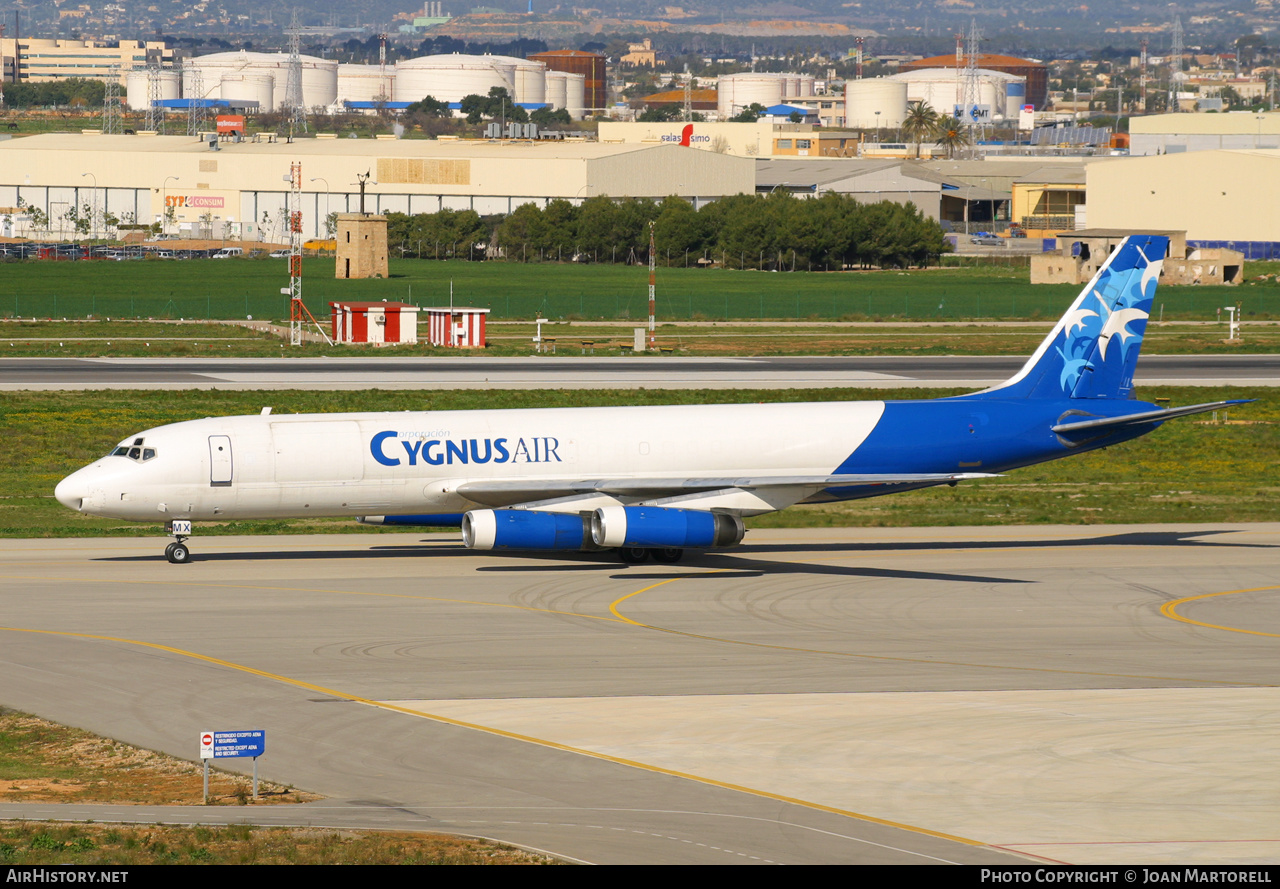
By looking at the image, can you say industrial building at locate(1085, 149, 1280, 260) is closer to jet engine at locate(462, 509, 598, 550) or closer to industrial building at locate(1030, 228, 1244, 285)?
industrial building at locate(1030, 228, 1244, 285)

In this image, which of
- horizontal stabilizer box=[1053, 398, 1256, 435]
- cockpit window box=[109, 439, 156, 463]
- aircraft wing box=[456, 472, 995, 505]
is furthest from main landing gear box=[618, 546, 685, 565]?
cockpit window box=[109, 439, 156, 463]

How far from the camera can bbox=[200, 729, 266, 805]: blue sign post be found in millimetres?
21547

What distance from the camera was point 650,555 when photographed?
4197 cm

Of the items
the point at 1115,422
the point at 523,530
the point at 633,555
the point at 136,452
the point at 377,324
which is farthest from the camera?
the point at 377,324

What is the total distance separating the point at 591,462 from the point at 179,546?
10.7 metres

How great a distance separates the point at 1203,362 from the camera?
85.1 m

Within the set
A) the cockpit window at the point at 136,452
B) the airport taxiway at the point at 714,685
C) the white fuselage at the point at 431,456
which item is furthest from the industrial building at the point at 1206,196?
the cockpit window at the point at 136,452

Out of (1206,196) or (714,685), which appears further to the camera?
(1206,196)

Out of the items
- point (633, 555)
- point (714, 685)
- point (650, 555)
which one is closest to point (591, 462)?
point (633, 555)

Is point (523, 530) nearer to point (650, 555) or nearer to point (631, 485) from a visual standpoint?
point (631, 485)

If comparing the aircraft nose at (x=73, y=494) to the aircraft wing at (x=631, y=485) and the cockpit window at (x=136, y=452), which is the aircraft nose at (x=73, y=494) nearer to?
the cockpit window at (x=136, y=452)

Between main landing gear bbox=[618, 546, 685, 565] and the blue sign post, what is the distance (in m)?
20.3
